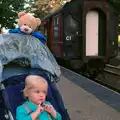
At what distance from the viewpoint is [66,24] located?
55.1 feet

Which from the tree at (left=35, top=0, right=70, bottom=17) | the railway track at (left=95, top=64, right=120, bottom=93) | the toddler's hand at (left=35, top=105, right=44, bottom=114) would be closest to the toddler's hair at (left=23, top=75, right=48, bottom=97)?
the toddler's hand at (left=35, top=105, right=44, bottom=114)

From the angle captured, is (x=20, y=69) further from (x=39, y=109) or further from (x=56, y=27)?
(x=56, y=27)

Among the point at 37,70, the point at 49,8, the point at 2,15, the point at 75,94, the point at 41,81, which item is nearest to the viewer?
the point at 41,81

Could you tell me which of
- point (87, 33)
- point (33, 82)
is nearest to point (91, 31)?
point (87, 33)

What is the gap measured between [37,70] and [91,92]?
228 inches

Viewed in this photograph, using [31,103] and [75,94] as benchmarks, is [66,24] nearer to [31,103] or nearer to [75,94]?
[75,94]

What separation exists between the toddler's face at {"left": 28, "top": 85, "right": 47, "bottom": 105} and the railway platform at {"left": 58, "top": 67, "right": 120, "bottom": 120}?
143 inches

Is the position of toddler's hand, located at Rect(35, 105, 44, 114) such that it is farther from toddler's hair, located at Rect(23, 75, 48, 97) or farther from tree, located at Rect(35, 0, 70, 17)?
tree, located at Rect(35, 0, 70, 17)

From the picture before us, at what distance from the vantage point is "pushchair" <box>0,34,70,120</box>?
4469mm

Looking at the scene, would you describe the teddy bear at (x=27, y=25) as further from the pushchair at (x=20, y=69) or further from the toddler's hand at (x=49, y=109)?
the toddler's hand at (x=49, y=109)

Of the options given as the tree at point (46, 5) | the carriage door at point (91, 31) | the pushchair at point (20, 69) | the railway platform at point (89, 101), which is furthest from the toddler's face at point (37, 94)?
the tree at point (46, 5)

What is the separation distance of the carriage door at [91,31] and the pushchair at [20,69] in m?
11.5

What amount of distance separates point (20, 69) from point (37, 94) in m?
0.92

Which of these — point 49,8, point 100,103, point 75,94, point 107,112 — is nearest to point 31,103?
point 107,112
